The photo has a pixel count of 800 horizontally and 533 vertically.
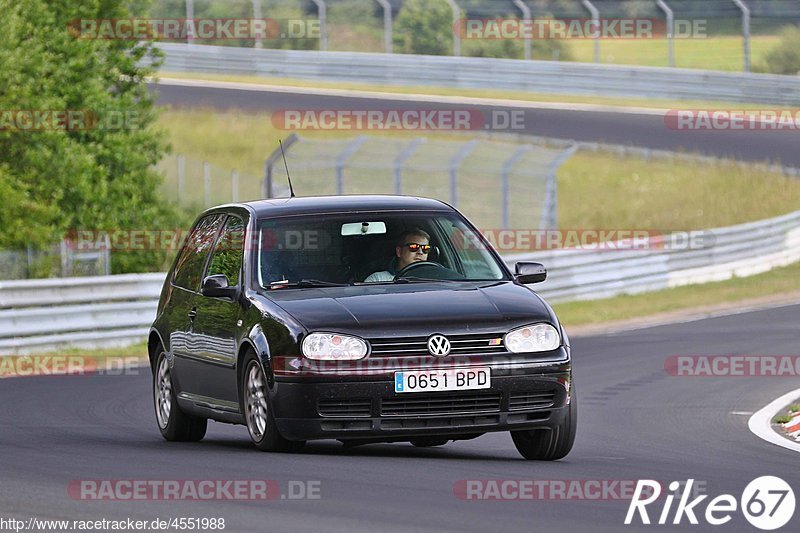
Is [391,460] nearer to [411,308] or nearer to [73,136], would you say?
[411,308]

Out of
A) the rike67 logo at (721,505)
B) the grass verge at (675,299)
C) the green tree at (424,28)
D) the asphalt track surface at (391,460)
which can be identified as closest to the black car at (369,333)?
the asphalt track surface at (391,460)

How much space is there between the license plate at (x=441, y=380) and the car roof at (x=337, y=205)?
168 centimetres

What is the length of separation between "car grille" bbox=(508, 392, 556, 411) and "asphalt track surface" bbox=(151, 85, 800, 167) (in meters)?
31.3

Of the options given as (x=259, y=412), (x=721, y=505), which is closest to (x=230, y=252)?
(x=259, y=412)

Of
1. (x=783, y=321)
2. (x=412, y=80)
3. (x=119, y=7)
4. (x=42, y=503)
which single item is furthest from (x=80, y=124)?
(x=42, y=503)

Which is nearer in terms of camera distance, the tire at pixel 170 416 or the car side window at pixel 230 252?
the car side window at pixel 230 252

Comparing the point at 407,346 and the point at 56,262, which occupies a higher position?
the point at 407,346

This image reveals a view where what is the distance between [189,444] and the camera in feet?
36.2

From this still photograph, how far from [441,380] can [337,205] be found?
6.06 ft

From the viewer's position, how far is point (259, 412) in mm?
9539

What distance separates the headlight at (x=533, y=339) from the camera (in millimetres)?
9203

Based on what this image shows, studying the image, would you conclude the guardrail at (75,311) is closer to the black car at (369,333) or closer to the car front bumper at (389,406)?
the black car at (369,333)

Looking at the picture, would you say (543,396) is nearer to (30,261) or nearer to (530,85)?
(30,261)

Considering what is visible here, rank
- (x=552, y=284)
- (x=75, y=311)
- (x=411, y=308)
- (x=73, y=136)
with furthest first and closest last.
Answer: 1. (x=73, y=136)
2. (x=552, y=284)
3. (x=75, y=311)
4. (x=411, y=308)
